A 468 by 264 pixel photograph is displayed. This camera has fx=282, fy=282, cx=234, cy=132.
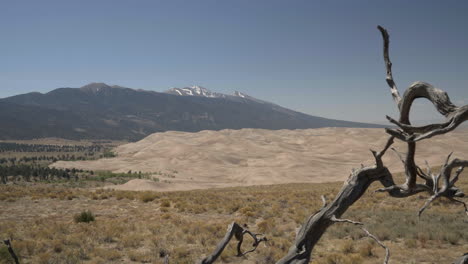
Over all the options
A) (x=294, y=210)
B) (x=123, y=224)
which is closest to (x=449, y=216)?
(x=294, y=210)

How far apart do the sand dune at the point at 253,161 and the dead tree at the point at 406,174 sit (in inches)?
1372

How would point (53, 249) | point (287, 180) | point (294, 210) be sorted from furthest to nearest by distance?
point (287, 180), point (294, 210), point (53, 249)

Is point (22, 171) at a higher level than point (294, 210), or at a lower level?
lower

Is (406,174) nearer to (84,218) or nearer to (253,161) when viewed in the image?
(84,218)

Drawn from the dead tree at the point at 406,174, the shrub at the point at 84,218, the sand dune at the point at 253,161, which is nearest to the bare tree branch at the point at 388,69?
the dead tree at the point at 406,174

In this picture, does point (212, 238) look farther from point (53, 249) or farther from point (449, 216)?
point (449, 216)

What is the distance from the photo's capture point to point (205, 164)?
59.7 m

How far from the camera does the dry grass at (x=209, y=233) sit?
717 centimetres

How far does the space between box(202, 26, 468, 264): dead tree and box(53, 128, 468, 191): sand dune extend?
34858 millimetres

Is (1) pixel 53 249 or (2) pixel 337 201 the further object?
(1) pixel 53 249

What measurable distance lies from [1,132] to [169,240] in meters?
248

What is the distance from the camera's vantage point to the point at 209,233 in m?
9.25

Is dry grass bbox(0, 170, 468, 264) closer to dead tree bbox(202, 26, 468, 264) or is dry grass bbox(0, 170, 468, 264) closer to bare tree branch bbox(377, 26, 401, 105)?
dead tree bbox(202, 26, 468, 264)

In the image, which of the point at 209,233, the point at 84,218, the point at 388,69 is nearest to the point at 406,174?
the point at 388,69
